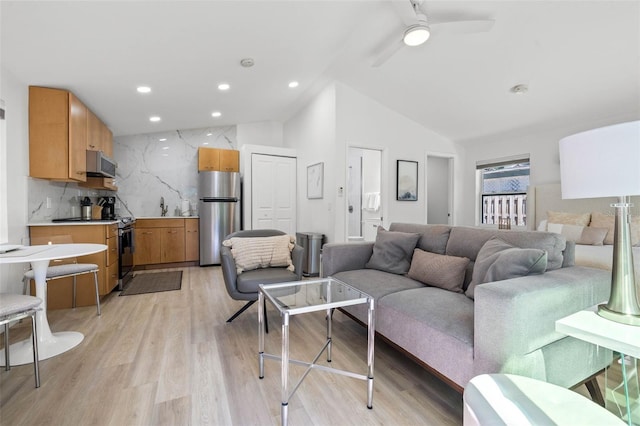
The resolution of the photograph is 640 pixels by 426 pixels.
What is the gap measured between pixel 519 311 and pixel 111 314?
132 inches

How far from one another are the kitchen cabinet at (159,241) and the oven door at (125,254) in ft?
0.74

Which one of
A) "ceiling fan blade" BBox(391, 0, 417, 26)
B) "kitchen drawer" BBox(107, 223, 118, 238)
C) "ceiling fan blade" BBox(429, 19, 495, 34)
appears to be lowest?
"kitchen drawer" BBox(107, 223, 118, 238)

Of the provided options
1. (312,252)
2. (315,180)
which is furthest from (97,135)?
(312,252)

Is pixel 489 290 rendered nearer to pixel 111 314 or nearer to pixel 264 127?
pixel 111 314

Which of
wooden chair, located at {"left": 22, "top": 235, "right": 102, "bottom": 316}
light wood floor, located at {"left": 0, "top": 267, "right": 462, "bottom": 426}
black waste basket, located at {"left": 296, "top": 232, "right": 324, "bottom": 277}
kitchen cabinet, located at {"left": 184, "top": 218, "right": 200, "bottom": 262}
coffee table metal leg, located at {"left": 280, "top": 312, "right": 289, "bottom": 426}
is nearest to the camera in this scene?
coffee table metal leg, located at {"left": 280, "top": 312, "right": 289, "bottom": 426}

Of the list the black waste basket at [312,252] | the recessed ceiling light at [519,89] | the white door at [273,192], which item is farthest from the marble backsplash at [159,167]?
the recessed ceiling light at [519,89]

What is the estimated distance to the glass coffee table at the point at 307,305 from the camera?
4.50ft

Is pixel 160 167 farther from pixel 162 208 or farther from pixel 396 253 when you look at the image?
pixel 396 253

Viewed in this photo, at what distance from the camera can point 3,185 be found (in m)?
2.43

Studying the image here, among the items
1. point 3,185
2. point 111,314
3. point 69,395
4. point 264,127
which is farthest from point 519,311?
point 264,127

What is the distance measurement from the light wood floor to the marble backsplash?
116 inches

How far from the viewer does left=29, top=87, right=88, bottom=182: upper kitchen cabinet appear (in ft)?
9.09

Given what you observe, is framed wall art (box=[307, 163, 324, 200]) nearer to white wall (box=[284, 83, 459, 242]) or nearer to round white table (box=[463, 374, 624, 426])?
white wall (box=[284, 83, 459, 242])

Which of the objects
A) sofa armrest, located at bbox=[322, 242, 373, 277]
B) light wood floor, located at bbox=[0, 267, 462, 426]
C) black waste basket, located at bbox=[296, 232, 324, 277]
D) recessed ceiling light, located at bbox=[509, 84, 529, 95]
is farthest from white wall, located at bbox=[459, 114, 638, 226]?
light wood floor, located at bbox=[0, 267, 462, 426]
